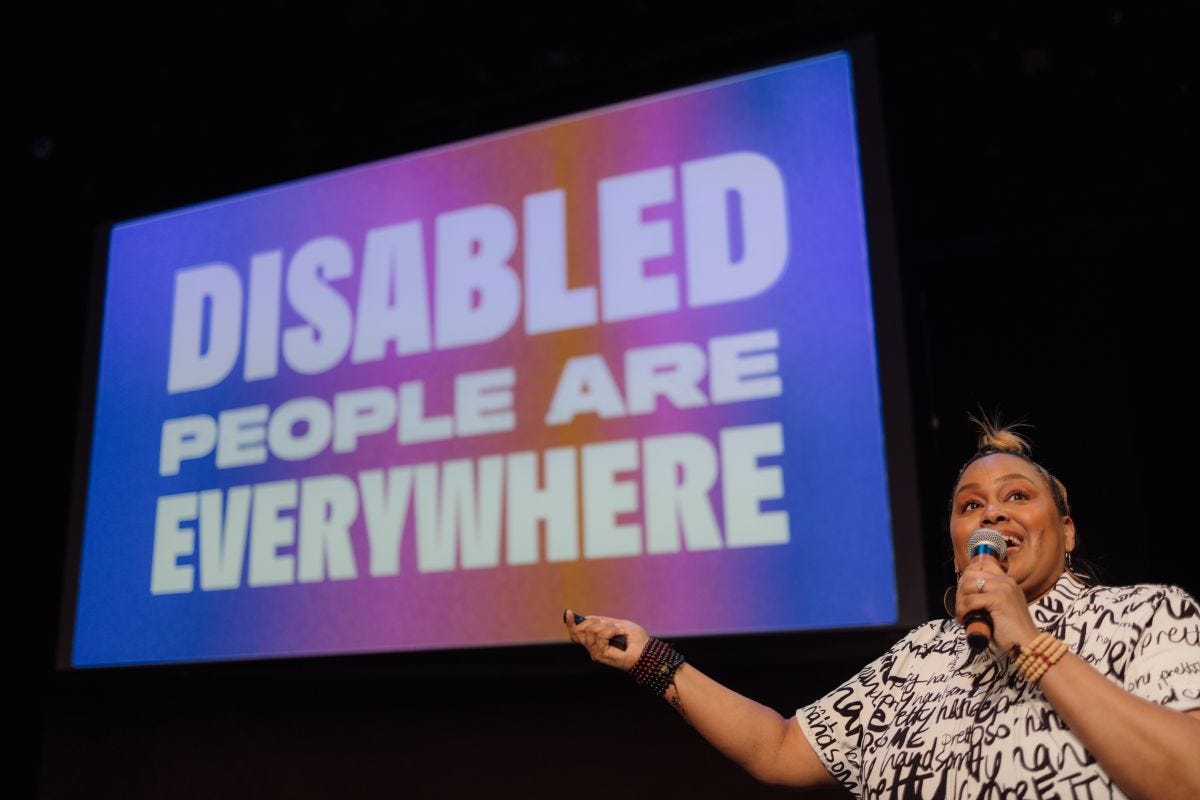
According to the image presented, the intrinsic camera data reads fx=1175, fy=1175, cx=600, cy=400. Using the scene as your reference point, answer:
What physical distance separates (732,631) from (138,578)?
1.80 metres

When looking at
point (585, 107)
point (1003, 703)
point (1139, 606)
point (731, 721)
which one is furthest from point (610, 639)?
point (585, 107)

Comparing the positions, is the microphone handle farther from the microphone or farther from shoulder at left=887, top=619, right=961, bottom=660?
shoulder at left=887, top=619, right=961, bottom=660

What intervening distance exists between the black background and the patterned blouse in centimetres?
111

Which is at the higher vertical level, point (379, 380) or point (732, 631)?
point (379, 380)

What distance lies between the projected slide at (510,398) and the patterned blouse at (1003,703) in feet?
3.38

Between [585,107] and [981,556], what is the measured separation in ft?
7.01

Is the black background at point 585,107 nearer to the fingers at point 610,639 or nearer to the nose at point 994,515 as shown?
the fingers at point 610,639

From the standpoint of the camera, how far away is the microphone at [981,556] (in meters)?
1.27

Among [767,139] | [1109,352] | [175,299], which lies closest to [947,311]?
[1109,352]

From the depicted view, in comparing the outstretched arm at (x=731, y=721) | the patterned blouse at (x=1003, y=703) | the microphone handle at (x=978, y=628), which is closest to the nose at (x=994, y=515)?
the patterned blouse at (x=1003, y=703)

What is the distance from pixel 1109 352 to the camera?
3326 millimetres

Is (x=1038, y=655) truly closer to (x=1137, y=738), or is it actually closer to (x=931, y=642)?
(x=1137, y=738)

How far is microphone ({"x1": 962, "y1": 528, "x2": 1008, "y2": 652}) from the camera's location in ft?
4.18

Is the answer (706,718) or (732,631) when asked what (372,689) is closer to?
(732,631)
